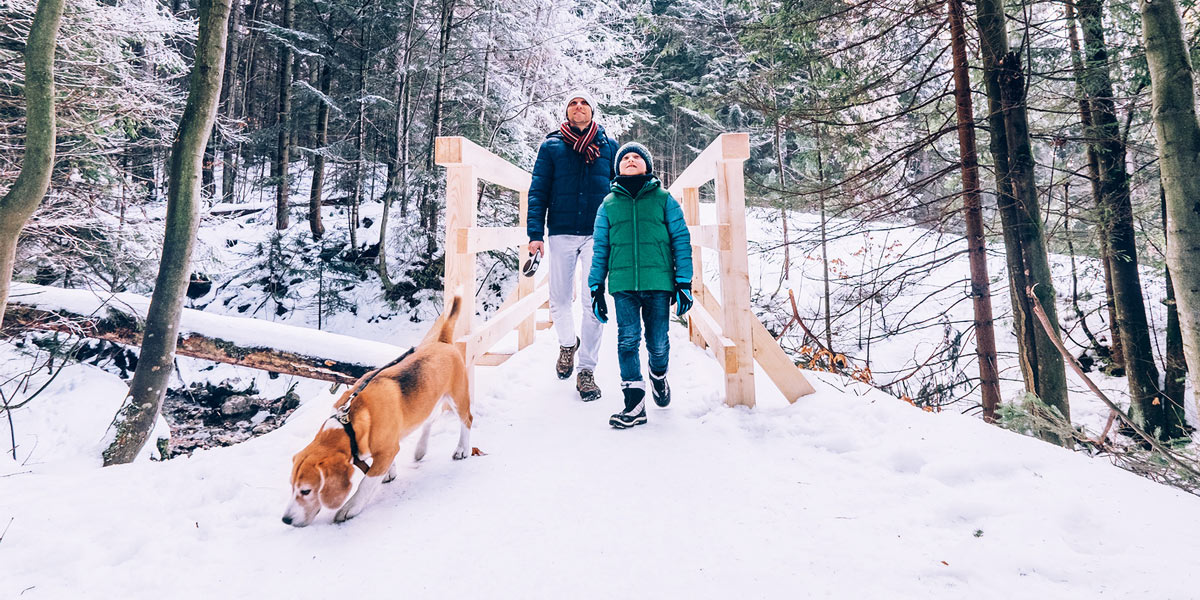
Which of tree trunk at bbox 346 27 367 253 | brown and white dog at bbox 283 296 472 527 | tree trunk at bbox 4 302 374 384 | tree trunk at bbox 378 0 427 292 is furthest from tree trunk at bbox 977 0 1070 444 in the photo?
tree trunk at bbox 346 27 367 253

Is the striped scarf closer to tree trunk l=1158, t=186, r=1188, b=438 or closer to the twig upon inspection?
the twig

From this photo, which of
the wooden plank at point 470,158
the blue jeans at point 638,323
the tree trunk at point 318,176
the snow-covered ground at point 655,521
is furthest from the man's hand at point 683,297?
the tree trunk at point 318,176

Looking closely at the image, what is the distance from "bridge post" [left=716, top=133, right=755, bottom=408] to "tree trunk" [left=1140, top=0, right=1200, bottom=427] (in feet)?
9.01

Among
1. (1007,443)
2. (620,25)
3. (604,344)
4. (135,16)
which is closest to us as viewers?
(1007,443)

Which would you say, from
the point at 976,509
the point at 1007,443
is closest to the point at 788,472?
the point at 976,509

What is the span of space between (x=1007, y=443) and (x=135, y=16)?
10121mm

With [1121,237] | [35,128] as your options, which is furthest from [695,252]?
[35,128]

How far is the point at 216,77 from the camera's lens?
14.3ft

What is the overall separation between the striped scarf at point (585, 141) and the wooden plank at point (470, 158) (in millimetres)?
561

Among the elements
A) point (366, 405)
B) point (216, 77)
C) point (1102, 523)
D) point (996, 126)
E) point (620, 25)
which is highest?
point (620, 25)

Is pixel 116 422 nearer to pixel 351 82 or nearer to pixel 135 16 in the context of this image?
pixel 135 16

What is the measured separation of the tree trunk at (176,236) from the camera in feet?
14.0

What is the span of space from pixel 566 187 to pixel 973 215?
3810mm

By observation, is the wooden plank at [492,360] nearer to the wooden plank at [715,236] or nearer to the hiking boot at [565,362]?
the hiking boot at [565,362]
